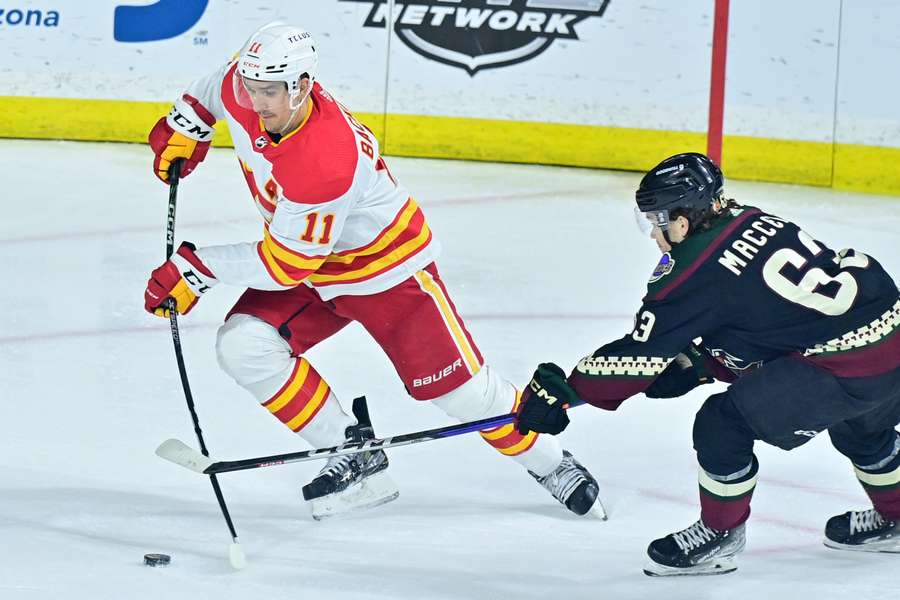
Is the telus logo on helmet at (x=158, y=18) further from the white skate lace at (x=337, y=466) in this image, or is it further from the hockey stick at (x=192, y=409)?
the white skate lace at (x=337, y=466)

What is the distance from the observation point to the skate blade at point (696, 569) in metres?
2.85

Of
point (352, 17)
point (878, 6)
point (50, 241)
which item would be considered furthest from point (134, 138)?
point (878, 6)

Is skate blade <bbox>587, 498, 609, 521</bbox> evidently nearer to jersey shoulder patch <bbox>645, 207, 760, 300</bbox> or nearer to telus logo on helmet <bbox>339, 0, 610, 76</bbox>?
jersey shoulder patch <bbox>645, 207, 760, 300</bbox>

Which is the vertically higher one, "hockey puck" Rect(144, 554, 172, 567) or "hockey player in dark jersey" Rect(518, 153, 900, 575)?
"hockey player in dark jersey" Rect(518, 153, 900, 575)

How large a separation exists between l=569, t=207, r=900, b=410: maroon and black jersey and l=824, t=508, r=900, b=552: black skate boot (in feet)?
1.42

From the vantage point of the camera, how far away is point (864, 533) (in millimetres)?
2971

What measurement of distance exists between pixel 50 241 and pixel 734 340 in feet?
10.3

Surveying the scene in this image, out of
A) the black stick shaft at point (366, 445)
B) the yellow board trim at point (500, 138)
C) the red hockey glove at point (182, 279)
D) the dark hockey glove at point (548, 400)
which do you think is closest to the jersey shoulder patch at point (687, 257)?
the dark hockey glove at point (548, 400)

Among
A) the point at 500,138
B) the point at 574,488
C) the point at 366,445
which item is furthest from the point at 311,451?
the point at 500,138

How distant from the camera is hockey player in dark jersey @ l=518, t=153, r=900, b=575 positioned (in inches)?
103

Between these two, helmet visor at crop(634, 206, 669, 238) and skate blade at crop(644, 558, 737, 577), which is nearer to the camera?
helmet visor at crop(634, 206, 669, 238)

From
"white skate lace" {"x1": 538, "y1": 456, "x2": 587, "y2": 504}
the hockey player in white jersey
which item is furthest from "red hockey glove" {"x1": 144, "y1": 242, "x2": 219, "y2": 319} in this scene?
"white skate lace" {"x1": 538, "y1": 456, "x2": 587, "y2": 504}

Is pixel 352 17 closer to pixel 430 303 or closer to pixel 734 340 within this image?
pixel 430 303

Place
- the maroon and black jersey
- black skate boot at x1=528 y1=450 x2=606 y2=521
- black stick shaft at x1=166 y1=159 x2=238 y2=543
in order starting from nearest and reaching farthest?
1. the maroon and black jersey
2. black stick shaft at x1=166 y1=159 x2=238 y2=543
3. black skate boot at x1=528 y1=450 x2=606 y2=521
